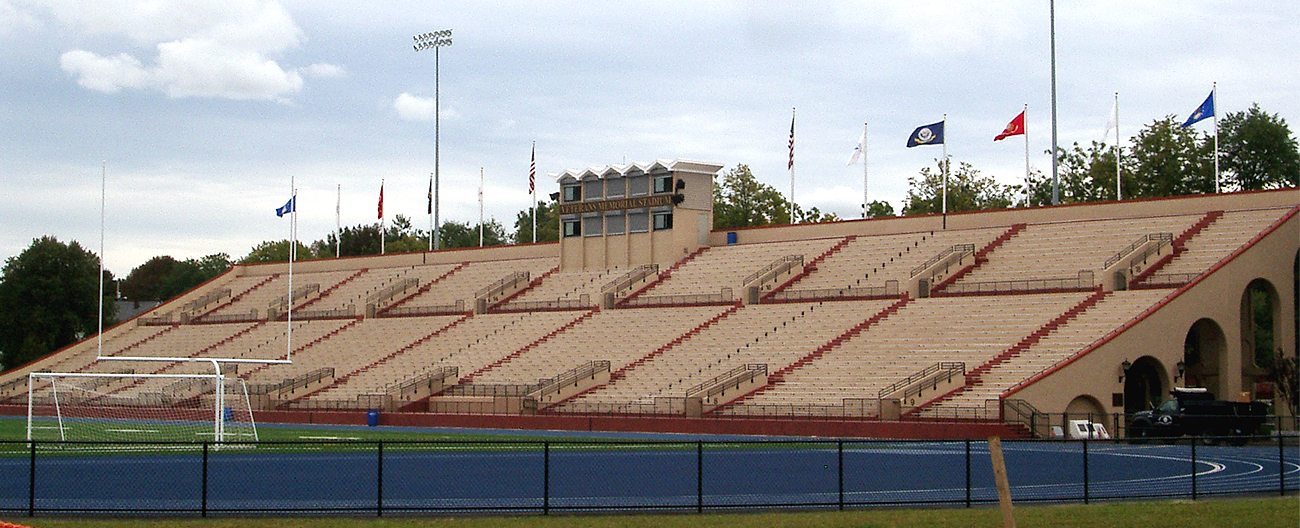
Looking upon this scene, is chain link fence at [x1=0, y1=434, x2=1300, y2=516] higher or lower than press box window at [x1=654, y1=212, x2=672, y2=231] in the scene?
lower

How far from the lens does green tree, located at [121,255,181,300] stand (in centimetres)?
17512

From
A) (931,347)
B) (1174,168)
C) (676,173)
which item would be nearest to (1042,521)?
(931,347)

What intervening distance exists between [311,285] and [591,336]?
31991mm

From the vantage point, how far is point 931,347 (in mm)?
56156

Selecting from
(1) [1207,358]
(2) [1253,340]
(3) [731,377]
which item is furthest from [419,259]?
(1) [1207,358]

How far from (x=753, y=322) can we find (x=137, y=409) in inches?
1005

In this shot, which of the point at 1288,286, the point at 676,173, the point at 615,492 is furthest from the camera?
the point at 676,173

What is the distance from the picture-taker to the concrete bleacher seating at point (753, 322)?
54.8 metres

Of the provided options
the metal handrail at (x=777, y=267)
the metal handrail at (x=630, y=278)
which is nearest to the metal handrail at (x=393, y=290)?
the metal handrail at (x=630, y=278)

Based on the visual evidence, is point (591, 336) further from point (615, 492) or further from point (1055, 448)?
point (615, 492)

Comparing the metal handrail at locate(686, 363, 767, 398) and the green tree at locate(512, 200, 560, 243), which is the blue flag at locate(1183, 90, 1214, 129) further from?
the green tree at locate(512, 200, 560, 243)

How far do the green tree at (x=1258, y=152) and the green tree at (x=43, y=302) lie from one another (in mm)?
73790

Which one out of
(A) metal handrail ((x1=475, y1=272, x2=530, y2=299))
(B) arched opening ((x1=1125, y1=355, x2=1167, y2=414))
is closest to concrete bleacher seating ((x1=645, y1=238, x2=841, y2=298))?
(A) metal handrail ((x1=475, y1=272, x2=530, y2=299))

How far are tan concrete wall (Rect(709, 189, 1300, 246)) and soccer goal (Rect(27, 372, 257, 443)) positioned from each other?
26194 millimetres
